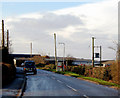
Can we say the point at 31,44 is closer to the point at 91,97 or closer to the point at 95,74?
the point at 95,74

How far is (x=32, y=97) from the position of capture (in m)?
14.5

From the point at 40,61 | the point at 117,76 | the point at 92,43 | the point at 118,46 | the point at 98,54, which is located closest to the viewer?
the point at 117,76

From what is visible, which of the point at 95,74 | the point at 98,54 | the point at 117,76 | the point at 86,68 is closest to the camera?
the point at 117,76

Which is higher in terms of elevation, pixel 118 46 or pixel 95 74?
pixel 118 46

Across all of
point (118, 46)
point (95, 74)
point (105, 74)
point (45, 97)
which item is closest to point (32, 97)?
point (45, 97)

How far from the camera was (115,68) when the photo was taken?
2531 cm

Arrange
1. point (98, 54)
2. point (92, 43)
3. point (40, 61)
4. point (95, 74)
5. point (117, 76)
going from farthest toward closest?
point (40, 61)
point (98, 54)
point (92, 43)
point (95, 74)
point (117, 76)

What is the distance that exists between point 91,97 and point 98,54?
54.7 meters

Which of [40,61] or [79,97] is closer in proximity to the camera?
[79,97]

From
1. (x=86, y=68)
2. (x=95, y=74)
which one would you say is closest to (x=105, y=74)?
(x=95, y=74)

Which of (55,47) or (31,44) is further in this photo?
(31,44)

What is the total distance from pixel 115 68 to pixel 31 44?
84161 mm

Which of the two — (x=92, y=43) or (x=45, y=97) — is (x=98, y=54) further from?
(x=45, y=97)

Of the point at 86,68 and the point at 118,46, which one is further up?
the point at 118,46
